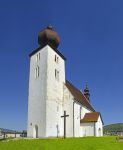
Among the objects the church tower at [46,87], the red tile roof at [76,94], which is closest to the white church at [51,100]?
the church tower at [46,87]

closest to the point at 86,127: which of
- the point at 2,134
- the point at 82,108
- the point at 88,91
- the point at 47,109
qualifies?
the point at 82,108

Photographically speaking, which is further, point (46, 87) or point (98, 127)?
point (98, 127)

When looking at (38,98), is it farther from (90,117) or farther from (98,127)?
(98,127)

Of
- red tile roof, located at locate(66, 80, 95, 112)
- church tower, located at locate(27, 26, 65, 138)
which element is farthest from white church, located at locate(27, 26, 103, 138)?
red tile roof, located at locate(66, 80, 95, 112)

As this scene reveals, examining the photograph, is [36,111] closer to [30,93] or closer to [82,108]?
[30,93]

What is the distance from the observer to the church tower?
3303 centimetres

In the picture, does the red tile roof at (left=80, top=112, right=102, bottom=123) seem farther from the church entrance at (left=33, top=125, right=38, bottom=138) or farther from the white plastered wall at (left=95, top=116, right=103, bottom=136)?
the church entrance at (left=33, top=125, right=38, bottom=138)

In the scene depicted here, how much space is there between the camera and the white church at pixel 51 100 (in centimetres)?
3322

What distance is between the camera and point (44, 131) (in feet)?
105

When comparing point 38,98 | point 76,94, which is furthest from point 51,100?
point 76,94

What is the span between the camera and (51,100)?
34.0 m

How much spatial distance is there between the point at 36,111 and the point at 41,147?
44.8ft

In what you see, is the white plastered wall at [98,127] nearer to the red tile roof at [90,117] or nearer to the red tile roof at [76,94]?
the red tile roof at [90,117]

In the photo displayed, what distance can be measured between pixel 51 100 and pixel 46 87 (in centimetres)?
188
